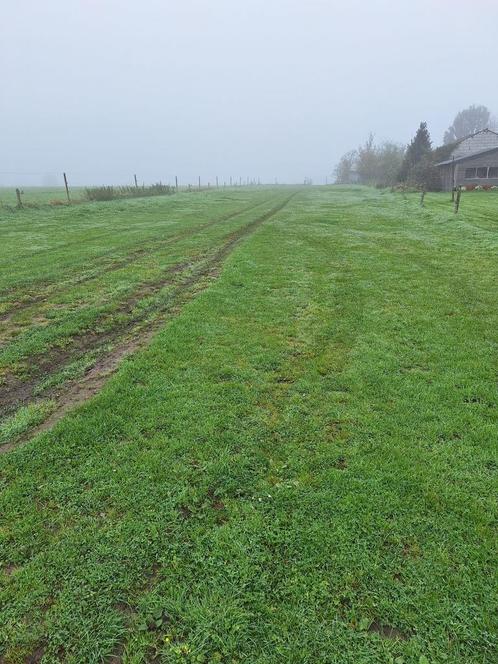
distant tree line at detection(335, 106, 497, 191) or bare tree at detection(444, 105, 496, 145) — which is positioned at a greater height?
bare tree at detection(444, 105, 496, 145)

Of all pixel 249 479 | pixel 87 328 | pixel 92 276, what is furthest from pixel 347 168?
pixel 249 479

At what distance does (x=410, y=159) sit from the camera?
53.3 metres

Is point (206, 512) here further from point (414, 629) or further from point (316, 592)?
point (414, 629)

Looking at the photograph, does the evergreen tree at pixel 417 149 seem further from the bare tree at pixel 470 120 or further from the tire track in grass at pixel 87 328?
the bare tree at pixel 470 120

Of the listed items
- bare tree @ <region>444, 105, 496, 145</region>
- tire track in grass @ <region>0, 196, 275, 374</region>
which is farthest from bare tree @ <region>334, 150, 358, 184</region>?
tire track in grass @ <region>0, 196, 275, 374</region>

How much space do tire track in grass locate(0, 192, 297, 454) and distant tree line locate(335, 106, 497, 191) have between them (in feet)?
80.2

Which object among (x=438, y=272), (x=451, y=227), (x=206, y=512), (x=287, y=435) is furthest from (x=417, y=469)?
(x=451, y=227)

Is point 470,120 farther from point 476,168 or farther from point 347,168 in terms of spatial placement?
point 476,168

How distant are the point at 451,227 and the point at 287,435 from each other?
53.3 feet

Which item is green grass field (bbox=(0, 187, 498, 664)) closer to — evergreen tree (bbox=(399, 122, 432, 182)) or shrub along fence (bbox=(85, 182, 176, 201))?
shrub along fence (bbox=(85, 182, 176, 201))

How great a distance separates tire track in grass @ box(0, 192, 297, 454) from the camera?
4.68 meters

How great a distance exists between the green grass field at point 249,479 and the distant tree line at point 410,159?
87.4 ft

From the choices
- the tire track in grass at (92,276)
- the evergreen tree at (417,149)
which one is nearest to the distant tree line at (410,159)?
the evergreen tree at (417,149)

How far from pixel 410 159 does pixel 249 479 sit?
5947 centimetres
